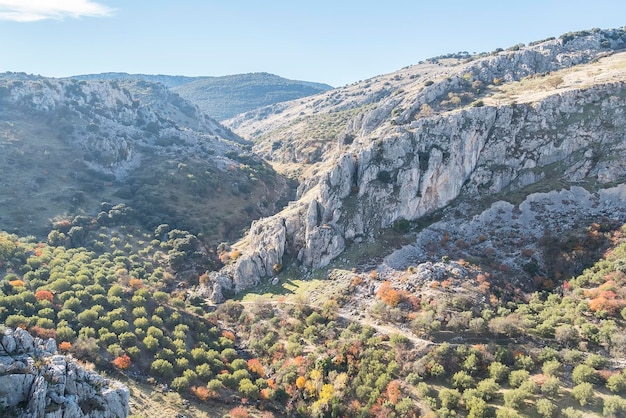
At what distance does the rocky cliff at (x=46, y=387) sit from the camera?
27688 millimetres

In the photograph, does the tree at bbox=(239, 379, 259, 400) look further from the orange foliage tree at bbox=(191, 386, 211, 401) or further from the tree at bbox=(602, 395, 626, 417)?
the tree at bbox=(602, 395, 626, 417)

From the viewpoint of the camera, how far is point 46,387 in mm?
28844

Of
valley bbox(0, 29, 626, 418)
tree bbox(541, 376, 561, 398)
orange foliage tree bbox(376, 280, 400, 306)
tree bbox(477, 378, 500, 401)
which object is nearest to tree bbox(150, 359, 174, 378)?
valley bbox(0, 29, 626, 418)

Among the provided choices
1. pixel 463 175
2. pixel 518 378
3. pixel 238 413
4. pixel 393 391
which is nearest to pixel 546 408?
pixel 518 378

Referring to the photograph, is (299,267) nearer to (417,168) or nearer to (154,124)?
(417,168)

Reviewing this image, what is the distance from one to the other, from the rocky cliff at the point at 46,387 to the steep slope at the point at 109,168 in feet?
198

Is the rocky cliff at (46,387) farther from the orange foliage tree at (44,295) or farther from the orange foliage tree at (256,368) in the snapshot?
the orange foliage tree at (44,295)

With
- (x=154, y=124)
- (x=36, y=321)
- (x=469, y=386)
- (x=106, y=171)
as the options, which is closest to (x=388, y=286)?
(x=469, y=386)

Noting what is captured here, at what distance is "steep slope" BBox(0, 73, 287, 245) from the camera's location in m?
97.5

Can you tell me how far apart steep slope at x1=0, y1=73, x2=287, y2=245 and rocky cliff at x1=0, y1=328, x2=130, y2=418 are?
60.3m

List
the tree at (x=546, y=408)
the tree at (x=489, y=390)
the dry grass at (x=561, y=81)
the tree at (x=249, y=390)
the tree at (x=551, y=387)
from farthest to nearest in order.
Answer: the dry grass at (x=561, y=81) < the tree at (x=249, y=390) < the tree at (x=489, y=390) < the tree at (x=551, y=387) < the tree at (x=546, y=408)

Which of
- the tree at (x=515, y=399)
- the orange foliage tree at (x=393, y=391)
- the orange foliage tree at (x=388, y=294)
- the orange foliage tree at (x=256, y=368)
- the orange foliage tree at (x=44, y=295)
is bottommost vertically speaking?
the orange foliage tree at (x=256, y=368)

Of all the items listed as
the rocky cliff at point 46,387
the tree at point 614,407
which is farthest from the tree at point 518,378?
the rocky cliff at point 46,387

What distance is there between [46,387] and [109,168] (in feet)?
353
